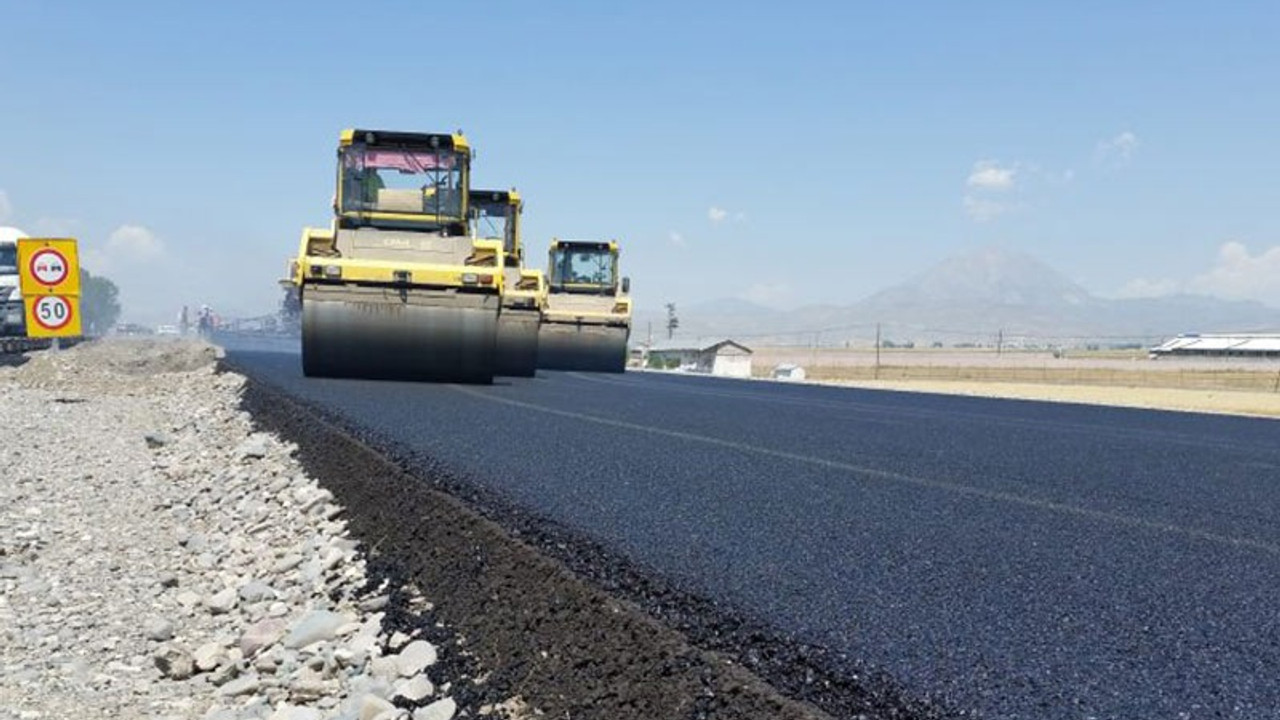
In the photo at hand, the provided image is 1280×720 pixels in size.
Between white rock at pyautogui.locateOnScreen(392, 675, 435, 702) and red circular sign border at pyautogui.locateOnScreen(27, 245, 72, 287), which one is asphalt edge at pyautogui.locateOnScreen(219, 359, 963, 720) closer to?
white rock at pyautogui.locateOnScreen(392, 675, 435, 702)

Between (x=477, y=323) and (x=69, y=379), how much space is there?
10.1 meters

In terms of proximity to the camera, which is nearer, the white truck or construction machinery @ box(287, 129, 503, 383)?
construction machinery @ box(287, 129, 503, 383)

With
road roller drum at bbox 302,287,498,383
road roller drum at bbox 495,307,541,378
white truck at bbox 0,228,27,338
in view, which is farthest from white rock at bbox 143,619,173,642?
white truck at bbox 0,228,27,338

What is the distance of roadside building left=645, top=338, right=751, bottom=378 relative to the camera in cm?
6347

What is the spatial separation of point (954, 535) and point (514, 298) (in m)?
14.6

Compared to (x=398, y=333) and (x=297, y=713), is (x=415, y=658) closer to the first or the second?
(x=297, y=713)

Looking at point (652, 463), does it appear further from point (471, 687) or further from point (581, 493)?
point (471, 687)

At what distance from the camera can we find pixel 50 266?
13562 mm

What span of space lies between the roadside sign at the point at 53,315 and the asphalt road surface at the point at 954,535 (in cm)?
448

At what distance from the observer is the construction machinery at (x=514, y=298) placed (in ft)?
63.2

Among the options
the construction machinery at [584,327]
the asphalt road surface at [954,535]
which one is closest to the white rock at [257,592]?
the asphalt road surface at [954,535]

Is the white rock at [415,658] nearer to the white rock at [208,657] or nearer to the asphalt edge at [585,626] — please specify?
the asphalt edge at [585,626]

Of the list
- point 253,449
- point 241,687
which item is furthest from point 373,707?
point 253,449

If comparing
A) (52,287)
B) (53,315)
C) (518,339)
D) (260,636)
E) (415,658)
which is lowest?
(260,636)
